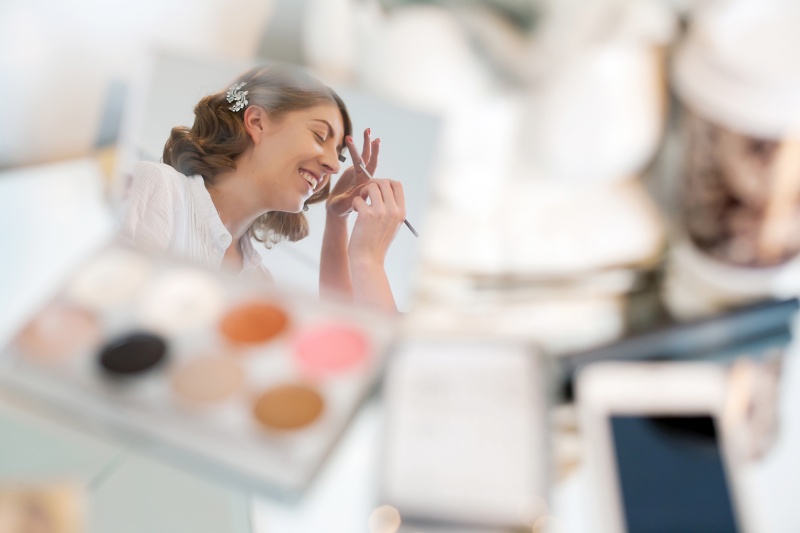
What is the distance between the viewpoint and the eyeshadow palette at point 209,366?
30 cm

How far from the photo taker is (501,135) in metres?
0.35

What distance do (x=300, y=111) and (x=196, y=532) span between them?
8.1 inches

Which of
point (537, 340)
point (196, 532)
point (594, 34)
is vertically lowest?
point (196, 532)

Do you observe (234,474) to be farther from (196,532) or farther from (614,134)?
(614,134)

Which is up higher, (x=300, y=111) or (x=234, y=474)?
(x=300, y=111)

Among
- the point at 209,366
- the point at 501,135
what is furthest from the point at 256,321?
the point at 501,135

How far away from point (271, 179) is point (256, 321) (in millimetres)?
77

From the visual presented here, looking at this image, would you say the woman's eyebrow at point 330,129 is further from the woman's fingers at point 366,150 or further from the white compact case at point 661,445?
the white compact case at point 661,445

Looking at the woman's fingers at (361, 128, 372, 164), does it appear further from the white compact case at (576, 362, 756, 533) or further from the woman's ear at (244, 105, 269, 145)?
the white compact case at (576, 362, 756, 533)

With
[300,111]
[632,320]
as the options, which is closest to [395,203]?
[300,111]

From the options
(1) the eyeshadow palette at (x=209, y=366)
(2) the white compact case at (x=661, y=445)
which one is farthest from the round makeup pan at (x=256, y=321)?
(2) the white compact case at (x=661, y=445)

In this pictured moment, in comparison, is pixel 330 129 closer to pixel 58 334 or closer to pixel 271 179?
pixel 271 179

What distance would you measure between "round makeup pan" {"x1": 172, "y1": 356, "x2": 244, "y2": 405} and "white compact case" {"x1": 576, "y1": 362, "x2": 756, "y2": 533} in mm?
170

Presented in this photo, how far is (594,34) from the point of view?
0.32 metres
